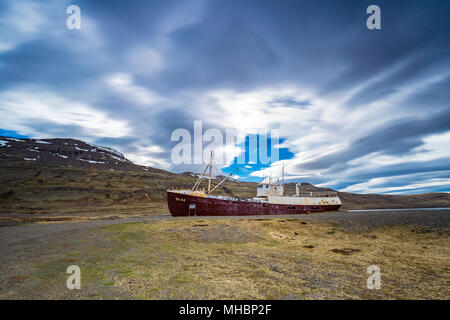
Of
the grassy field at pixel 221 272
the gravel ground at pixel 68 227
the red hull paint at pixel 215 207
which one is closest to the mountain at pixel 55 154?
the red hull paint at pixel 215 207

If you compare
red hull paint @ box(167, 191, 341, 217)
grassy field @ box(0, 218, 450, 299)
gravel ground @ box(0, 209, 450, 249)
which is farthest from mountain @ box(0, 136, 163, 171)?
grassy field @ box(0, 218, 450, 299)

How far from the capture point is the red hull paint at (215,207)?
4419 centimetres

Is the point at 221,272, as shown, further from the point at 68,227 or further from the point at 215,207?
the point at 215,207

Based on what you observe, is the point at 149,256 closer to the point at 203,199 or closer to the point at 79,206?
the point at 203,199

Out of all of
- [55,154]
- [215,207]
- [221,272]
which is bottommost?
[215,207]

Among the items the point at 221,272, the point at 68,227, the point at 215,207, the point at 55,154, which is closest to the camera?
the point at 221,272

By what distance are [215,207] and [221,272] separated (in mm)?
38333

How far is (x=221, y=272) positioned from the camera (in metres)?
8.95

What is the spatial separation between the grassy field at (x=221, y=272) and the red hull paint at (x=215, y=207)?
1078 inches

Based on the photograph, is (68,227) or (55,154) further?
(55,154)

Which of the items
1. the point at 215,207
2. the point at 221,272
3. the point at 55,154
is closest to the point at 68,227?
the point at 221,272

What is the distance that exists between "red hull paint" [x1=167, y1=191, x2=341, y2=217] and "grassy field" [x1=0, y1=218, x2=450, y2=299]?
2739 centimetres

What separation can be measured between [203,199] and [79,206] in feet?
153

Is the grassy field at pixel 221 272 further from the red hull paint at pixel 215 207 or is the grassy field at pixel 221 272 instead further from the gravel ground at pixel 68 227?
the red hull paint at pixel 215 207
